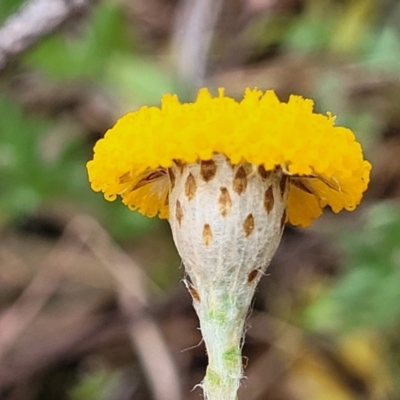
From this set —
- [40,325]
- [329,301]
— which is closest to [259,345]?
[329,301]

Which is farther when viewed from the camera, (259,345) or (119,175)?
(259,345)

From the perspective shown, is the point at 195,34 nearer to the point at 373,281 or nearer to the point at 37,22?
the point at 37,22

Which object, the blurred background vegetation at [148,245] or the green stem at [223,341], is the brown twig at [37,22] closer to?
the blurred background vegetation at [148,245]

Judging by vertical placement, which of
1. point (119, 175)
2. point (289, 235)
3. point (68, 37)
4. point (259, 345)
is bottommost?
point (259, 345)

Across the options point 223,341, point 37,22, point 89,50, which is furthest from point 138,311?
point 223,341

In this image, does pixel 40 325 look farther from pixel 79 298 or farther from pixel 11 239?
pixel 11 239

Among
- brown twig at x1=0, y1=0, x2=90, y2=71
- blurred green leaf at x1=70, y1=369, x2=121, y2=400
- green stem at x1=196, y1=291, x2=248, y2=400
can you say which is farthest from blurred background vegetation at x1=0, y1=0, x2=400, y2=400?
green stem at x1=196, y1=291, x2=248, y2=400

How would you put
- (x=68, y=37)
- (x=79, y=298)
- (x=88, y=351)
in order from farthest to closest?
(x=68, y=37) → (x=79, y=298) → (x=88, y=351)
